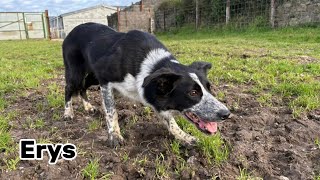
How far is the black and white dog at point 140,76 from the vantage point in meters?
3.04

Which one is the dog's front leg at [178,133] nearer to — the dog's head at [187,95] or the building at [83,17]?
the dog's head at [187,95]

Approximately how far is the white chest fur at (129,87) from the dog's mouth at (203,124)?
0.63 meters

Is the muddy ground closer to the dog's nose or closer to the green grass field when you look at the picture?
the green grass field

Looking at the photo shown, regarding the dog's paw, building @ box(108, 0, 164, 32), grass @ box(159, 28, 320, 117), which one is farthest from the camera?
building @ box(108, 0, 164, 32)

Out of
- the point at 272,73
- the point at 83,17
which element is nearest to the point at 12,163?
the point at 272,73

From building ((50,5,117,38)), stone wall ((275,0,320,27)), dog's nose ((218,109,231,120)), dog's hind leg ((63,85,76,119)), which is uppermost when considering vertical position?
building ((50,5,117,38))

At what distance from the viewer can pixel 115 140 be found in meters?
3.47

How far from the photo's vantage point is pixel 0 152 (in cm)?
329

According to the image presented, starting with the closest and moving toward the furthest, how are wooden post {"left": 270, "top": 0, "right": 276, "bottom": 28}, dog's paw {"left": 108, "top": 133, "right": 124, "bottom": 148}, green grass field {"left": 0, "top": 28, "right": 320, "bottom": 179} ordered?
green grass field {"left": 0, "top": 28, "right": 320, "bottom": 179} < dog's paw {"left": 108, "top": 133, "right": 124, "bottom": 148} < wooden post {"left": 270, "top": 0, "right": 276, "bottom": 28}

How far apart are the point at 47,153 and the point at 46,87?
3.00 metres

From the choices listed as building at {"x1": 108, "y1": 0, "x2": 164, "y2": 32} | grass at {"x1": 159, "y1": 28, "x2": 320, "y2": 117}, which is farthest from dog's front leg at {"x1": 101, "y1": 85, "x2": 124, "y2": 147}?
building at {"x1": 108, "y1": 0, "x2": 164, "y2": 32}

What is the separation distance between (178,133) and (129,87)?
0.70m

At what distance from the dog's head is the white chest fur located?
0.29 metres

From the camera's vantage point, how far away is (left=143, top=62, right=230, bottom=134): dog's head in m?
2.98
